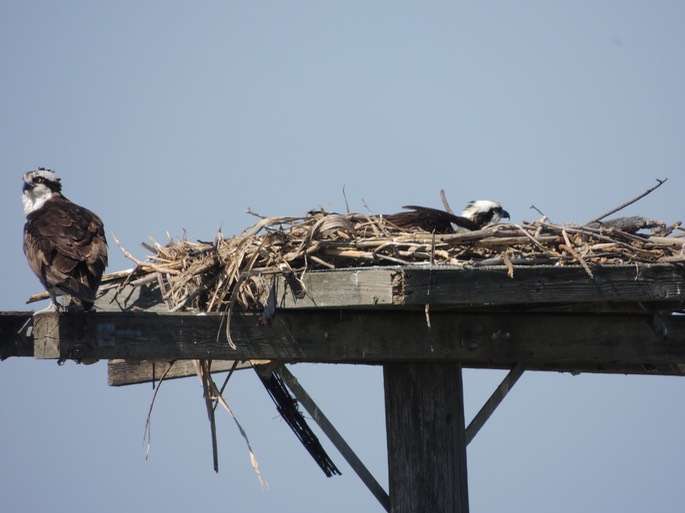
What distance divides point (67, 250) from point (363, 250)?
1.47m

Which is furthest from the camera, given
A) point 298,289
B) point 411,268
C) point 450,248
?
point 450,248

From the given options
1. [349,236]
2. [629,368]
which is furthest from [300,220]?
[629,368]

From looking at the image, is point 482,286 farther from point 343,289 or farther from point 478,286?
point 343,289

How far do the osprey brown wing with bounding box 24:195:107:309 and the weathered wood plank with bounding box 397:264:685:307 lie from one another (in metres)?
1.51

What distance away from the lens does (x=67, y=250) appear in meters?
4.43

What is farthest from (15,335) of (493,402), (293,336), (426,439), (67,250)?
(493,402)

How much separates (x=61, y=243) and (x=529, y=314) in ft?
7.22

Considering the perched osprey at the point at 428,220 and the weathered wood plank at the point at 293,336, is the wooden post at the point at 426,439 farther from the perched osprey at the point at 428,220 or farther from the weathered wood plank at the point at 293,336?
the perched osprey at the point at 428,220

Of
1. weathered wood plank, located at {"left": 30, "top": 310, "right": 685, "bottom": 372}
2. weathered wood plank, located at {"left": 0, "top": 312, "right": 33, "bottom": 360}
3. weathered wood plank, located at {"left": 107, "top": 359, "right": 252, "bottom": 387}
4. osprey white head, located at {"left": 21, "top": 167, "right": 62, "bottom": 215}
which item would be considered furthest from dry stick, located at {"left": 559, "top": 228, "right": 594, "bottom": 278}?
osprey white head, located at {"left": 21, "top": 167, "right": 62, "bottom": 215}

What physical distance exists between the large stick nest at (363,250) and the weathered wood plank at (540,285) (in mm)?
62

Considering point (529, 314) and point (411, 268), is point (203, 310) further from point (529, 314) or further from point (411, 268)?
point (529, 314)

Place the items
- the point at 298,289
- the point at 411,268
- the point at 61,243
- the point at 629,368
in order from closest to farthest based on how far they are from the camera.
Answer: the point at 411,268, the point at 298,289, the point at 61,243, the point at 629,368

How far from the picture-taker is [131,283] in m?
4.70

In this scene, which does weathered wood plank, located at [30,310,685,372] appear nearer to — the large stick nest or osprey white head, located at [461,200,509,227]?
the large stick nest
